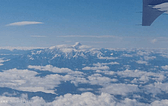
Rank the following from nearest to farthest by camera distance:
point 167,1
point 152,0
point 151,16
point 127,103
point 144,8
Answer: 1. point 167,1
2. point 152,0
3. point 144,8
4. point 151,16
5. point 127,103

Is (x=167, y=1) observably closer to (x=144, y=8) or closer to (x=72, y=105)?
(x=144, y=8)

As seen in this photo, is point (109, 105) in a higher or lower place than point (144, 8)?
lower

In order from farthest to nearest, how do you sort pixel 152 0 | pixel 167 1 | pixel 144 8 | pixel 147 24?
pixel 147 24
pixel 144 8
pixel 152 0
pixel 167 1

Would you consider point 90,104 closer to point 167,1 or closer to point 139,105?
point 139,105

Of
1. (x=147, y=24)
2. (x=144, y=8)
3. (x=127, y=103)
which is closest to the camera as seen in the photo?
(x=144, y=8)

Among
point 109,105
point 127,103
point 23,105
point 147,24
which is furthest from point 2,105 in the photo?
point 147,24

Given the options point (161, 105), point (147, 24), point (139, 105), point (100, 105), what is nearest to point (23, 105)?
point (100, 105)

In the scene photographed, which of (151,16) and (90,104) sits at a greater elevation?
(151,16)

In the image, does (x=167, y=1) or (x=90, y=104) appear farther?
(x=90, y=104)

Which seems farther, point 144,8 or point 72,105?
point 72,105
